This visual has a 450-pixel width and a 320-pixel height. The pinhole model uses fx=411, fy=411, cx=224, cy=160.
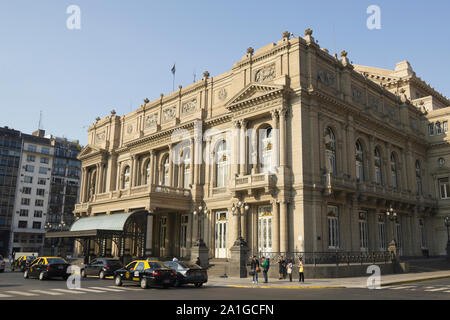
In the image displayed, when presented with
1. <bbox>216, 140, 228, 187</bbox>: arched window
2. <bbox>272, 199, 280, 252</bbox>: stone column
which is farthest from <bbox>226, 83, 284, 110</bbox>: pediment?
<bbox>272, 199, 280, 252</bbox>: stone column

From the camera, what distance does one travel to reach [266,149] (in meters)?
37.9

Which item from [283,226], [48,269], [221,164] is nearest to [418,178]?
[221,164]

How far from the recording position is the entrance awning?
39.3 metres

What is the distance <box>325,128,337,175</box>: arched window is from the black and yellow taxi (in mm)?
20896

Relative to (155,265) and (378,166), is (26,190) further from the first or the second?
(155,265)

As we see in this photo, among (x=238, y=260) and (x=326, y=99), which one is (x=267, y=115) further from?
(x=238, y=260)

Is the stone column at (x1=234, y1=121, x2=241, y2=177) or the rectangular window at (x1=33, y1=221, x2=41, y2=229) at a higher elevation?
the stone column at (x1=234, y1=121, x2=241, y2=177)

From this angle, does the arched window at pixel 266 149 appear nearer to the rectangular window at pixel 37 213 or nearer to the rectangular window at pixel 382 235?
the rectangular window at pixel 382 235

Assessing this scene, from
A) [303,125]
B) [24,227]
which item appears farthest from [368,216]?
[24,227]

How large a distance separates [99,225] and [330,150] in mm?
24803

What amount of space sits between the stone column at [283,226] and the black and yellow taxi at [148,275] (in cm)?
1377

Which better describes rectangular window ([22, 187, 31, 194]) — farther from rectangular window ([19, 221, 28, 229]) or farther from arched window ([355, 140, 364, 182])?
arched window ([355, 140, 364, 182])

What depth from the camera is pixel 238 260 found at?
98.6 feet

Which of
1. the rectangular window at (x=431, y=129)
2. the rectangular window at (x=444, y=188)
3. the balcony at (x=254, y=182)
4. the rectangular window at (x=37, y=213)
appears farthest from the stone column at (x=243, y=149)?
the rectangular window at (x=37, y=213)
